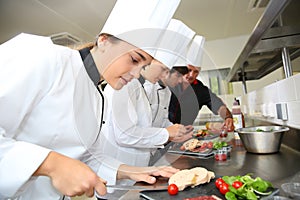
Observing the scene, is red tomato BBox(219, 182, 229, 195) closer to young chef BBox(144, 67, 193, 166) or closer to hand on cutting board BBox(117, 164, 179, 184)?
hand on cutting board BBox(117, 164, 179, 184)

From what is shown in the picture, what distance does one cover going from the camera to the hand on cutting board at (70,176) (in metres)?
0.45

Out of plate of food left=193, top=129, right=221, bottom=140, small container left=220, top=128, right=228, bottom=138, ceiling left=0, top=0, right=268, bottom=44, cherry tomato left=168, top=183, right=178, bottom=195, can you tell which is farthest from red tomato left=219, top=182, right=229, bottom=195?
ceiling left=0, top=0, right=268, bottom=44

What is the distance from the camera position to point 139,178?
72cm

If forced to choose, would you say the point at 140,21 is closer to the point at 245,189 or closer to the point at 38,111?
the point at 38,111

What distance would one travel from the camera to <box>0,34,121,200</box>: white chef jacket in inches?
18.4

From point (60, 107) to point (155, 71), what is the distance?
0.81 meters

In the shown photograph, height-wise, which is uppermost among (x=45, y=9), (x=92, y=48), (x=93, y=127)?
(x=45, y=9)

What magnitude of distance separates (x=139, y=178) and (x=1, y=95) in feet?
1.42

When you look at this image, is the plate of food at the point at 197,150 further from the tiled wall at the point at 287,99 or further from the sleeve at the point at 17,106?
the sleeve at the point at 17,106

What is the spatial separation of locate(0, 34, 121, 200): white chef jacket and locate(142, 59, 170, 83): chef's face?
1.92ft

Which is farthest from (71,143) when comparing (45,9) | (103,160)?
(45,9)

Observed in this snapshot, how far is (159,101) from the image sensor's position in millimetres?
1687

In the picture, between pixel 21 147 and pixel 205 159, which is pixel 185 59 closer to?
pixel 205 159

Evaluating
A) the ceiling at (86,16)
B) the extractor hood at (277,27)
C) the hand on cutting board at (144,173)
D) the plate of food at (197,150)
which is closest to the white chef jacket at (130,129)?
the plate of food at (197,150)
